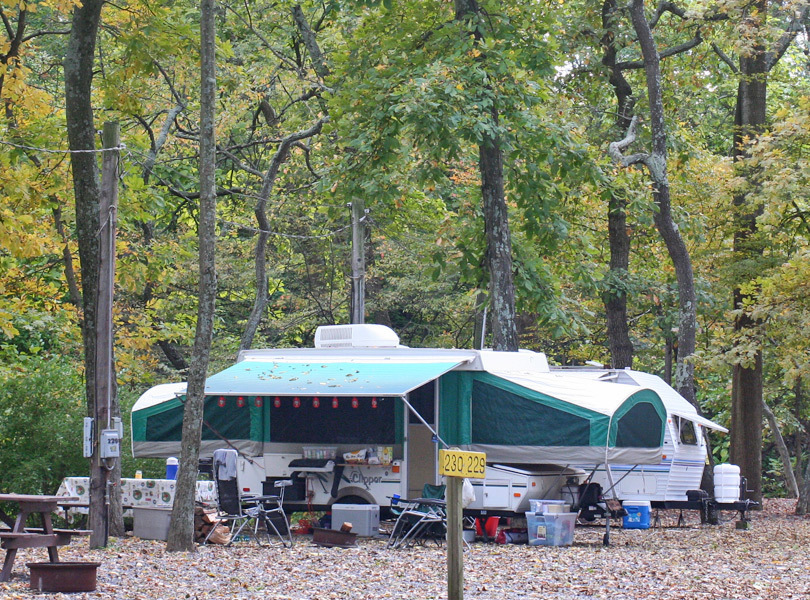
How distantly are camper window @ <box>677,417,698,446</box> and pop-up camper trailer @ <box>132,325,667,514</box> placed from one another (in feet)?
12.5

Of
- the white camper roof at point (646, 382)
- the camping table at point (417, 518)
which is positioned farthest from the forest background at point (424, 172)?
the camping table at point (417, 518)

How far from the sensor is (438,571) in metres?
11.6

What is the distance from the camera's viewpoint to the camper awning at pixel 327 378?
14539 mm

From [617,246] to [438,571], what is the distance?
12.9m

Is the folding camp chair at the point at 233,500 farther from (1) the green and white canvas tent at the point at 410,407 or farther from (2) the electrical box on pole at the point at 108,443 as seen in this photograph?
(2) the electrical box on pole at the point at 108,443

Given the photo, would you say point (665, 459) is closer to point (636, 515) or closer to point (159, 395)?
point (636, 515)

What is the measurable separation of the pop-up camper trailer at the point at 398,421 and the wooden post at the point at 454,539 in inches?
254

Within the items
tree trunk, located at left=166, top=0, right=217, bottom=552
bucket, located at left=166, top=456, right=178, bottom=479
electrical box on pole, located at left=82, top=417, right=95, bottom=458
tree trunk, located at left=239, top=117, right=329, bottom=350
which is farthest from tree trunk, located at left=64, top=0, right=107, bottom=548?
tree trunk, located at left=239, top=117, right=329, bottom=350

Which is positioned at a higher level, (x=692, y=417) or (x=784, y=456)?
(x=692, y=417)

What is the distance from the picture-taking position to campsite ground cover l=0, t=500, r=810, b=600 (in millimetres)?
9859

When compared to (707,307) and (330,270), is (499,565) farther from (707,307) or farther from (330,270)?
(330,270)

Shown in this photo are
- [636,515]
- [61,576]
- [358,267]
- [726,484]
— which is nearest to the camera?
[61,576]

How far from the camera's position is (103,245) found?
13.6 metres

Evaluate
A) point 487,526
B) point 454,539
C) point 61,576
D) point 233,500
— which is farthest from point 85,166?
point 454,539
